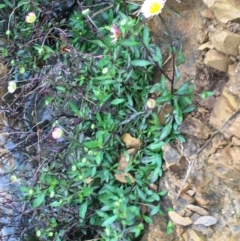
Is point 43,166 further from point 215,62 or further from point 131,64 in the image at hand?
point 215,62

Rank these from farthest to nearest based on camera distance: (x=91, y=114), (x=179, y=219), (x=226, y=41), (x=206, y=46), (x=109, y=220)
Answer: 1. (x=91, y=114)
2. (x=109, y=220)
3. (x=179, y=219)
4. (x=206, y=46)
5. (x=226, y=41)

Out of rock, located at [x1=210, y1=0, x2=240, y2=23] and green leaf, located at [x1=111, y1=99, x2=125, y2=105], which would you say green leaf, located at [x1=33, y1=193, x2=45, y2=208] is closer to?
green leaf, located at [x1=111, y1=99, x2=125, y2=105]

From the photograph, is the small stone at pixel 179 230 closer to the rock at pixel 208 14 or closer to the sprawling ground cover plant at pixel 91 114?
the sprawling ground cover plant at pixel 91 114

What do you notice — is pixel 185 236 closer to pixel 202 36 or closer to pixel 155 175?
pixel 155 175

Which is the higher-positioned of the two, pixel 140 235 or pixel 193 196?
pixel 193 196

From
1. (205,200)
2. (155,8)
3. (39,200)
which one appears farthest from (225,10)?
(39,200)

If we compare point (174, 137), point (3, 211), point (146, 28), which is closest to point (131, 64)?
point (146, 28)
